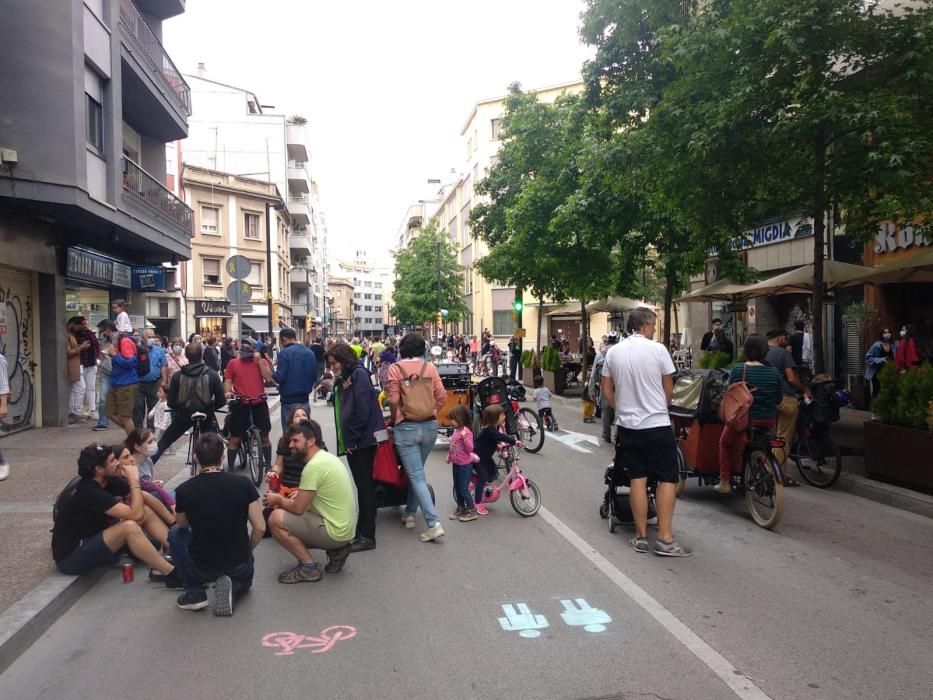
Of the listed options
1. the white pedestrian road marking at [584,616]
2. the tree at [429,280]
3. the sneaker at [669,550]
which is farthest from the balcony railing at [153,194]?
the tree at [429,280]

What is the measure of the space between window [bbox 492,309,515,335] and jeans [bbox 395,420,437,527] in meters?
49.6

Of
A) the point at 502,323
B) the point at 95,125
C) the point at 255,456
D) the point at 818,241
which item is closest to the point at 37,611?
the point at 255,456

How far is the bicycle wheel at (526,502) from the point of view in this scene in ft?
Result: 25.2

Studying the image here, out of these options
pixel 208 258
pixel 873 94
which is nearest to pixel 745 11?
pixel 873 94

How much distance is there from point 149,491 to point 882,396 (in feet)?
25.1

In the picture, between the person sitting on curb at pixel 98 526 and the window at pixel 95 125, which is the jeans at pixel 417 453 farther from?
the window at pixel 95 125

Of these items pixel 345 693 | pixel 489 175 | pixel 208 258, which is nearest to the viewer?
pixel 345 693

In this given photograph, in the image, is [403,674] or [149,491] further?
[149,491]

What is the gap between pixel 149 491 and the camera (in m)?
6.40

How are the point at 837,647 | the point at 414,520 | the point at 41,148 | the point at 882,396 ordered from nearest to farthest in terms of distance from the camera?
1. the point at 837,647
2. the point at 414,520
3. the point at 882,396
4. the point at 41,148

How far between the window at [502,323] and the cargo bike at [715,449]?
156 ft

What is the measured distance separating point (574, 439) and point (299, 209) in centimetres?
4523

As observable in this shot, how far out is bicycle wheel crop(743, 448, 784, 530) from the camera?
7008 millimetres

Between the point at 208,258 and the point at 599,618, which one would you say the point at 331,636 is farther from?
the point at 208,258
